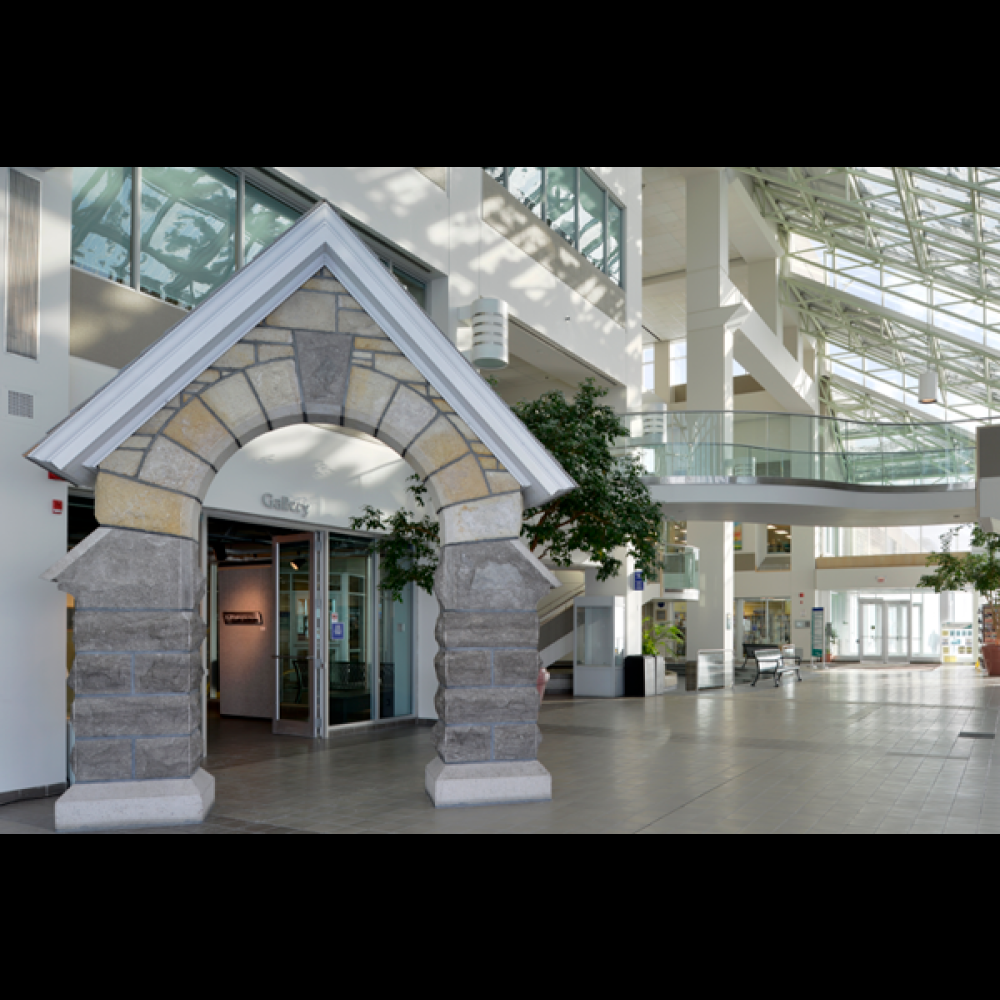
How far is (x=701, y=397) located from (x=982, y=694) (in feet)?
28.9

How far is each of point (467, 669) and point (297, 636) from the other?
17.2ft

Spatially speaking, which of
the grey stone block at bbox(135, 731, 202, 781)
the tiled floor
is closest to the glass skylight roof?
the tiled floor

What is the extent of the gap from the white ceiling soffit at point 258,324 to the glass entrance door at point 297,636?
5049mm

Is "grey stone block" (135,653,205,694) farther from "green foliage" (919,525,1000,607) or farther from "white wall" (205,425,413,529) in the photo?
"green foliage" (919,525,1000,607)

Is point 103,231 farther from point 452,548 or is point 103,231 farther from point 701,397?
point 701,397

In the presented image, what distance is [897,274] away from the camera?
85.7 feet

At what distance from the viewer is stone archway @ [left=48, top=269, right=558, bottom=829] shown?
6590mm

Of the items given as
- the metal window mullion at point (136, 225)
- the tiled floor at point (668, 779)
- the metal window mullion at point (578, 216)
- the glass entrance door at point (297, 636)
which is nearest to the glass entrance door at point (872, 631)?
the tiled floor at point (668, 779)

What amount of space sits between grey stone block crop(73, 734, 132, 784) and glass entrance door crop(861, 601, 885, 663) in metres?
32.4

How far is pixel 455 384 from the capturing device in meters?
7.27

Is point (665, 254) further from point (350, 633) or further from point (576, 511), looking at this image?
point (350, 633)

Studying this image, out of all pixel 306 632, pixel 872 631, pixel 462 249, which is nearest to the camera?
pixel 306 632

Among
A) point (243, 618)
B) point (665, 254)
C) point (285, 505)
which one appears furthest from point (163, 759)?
point (665, 254)
